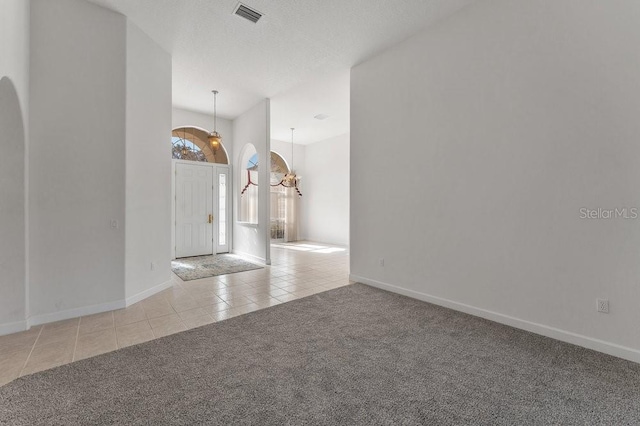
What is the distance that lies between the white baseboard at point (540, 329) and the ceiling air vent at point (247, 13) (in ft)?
13.4

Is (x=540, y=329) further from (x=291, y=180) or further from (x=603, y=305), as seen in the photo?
(x=291, y=180)

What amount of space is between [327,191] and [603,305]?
814cm

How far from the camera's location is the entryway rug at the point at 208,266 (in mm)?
5395

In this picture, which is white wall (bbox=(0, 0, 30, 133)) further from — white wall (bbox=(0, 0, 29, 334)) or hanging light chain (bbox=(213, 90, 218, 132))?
hanging light chain (bbox=(213, 90, 218, 132))

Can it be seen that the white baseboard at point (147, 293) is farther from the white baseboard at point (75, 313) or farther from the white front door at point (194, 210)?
the white front door at point (194, 210)

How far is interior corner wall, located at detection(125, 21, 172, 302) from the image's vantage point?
3746 mm

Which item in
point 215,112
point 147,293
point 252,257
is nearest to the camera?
point 147,293

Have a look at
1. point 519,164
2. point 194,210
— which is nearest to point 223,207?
point 194,210

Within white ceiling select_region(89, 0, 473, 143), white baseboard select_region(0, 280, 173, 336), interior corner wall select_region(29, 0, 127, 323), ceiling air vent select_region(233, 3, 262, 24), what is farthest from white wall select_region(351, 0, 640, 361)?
interior corner wall select_region(29, 0, 127, 323)

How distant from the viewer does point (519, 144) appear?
3008mm

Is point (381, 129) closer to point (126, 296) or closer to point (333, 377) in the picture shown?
point (333, 377)

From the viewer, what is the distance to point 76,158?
10.9 ft

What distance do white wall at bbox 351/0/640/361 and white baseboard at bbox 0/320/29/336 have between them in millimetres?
4273

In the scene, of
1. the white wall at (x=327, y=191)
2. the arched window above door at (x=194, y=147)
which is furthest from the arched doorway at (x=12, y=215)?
the white wall at (x=327, y=191)
